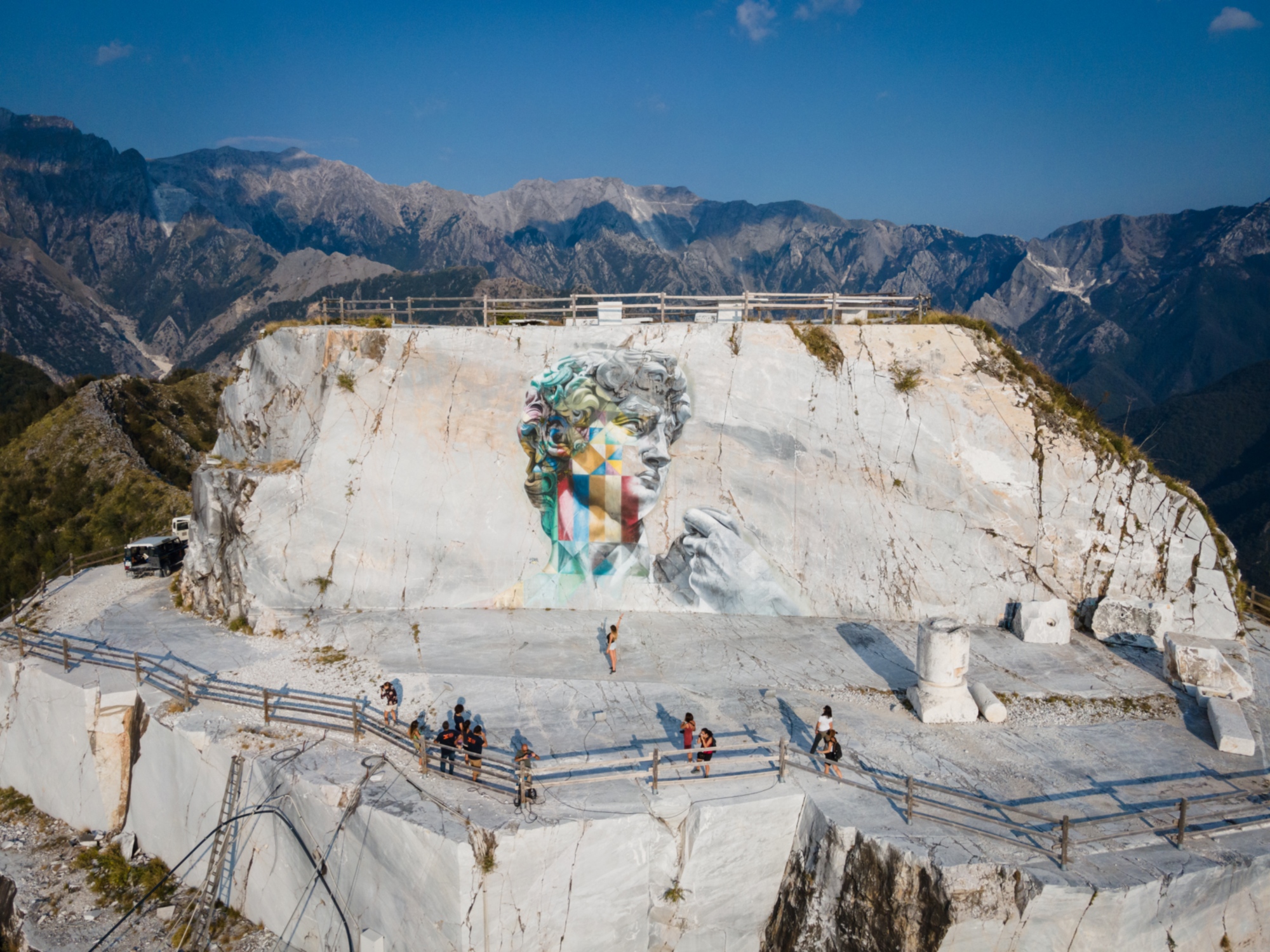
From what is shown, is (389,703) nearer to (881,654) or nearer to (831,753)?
(831,753)

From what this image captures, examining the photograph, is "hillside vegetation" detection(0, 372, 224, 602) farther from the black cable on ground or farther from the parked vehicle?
the black cable on ground

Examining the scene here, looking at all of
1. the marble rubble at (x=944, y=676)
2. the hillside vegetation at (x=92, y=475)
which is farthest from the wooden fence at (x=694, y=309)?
the hillside vegetation at (x=92, y=475)

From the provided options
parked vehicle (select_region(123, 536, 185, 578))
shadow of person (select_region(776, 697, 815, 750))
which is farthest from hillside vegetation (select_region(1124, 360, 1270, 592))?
parked vehicle (select_region(123, 536, 185, 578))

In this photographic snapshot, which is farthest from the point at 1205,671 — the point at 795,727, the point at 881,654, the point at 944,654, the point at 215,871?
the point at 215,871

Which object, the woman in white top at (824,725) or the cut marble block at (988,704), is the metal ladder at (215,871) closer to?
the woman in white top at (824,725)

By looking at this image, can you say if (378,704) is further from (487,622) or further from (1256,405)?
(1256,405)
